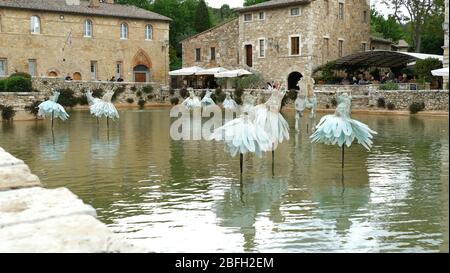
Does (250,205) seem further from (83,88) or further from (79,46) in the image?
(79,46)

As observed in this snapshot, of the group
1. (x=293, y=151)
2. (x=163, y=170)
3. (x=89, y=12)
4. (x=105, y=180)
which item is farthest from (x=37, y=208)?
(x=89, y=12)

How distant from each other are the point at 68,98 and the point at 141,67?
12763 mm

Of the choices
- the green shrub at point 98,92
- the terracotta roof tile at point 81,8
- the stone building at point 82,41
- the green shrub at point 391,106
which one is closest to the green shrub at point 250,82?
the green shrub at point 98,92

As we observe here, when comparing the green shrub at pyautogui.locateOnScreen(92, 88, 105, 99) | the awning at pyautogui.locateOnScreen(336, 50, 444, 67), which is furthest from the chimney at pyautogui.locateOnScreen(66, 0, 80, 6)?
the awning at pyautogui.locateOnScreen(336, 50, 444, 67)

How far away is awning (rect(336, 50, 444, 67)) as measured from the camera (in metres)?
42.9

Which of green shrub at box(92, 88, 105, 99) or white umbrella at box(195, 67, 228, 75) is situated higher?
white umbrella at box(195, 67, 228, 75)

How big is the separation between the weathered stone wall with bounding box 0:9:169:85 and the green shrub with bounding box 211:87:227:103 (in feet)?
41.5

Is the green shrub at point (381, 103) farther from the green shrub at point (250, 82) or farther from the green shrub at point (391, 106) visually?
the green shrub at point (250, 82)

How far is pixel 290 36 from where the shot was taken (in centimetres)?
4762

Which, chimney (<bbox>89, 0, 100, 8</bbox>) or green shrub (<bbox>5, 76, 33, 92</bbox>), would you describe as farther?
chimney (<bbox>89, 0, 100, 8</bbox>)

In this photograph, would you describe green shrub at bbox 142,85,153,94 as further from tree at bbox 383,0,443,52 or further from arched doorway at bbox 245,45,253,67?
tree at bbox 383,0,443,52

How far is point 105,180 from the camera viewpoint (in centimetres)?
1319

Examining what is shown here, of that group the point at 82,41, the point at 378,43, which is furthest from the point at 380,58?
the point at 82,41

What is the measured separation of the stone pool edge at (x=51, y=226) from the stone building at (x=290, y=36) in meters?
42.2
